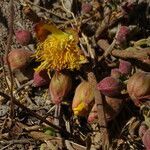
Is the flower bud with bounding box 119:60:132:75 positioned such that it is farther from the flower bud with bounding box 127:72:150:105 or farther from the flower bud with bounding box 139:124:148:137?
the flower bud with bounding box 139:124:148:137

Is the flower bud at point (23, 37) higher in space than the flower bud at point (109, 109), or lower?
higher

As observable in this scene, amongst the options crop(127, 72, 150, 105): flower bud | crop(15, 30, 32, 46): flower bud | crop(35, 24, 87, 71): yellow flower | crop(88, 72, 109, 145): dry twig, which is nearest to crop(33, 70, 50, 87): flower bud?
crop(35, 24, 87, 71): yellow flower

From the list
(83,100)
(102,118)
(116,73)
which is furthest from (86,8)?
(102,118)

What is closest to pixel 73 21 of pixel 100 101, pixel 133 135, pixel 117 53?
pixel 117 53

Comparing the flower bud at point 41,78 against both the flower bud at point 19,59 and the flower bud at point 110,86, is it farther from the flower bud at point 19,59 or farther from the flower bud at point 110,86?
the flower bud at point 110,86

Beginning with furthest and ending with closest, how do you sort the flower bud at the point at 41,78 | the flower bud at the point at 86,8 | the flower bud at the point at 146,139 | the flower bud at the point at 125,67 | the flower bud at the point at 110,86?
the flower bud at the point at 86,8 < the flower bud at the point at 41,78 < the flower bud at the point at 125,67 < the flower bud at the point at 110,86 < the flower bud at the point at 146,139

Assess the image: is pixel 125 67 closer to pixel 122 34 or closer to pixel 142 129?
pixel 122 34

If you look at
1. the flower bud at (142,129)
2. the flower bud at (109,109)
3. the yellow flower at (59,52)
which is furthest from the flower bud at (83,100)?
the flower bud at (142,129)
